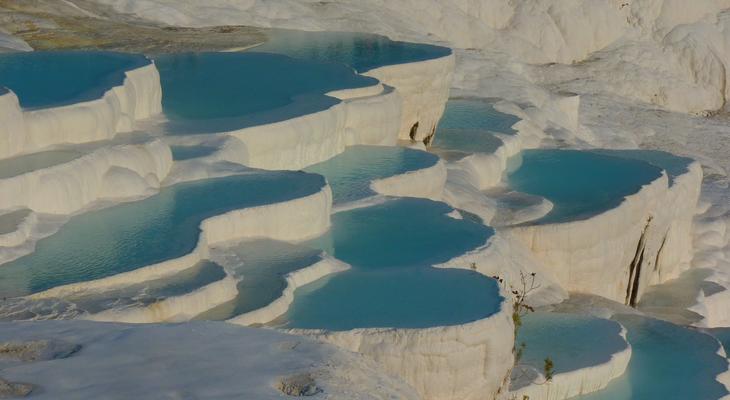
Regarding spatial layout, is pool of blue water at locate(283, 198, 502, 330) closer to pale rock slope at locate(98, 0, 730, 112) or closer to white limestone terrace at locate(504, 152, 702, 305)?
white limestone terrace at locate(504, 152, 702, 305)

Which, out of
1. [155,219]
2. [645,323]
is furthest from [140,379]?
[645,323]

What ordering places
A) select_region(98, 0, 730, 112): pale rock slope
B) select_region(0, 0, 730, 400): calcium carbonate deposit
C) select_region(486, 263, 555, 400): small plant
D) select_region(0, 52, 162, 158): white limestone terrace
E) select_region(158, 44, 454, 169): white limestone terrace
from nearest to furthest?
1. select_region(0, 0, 730, 400): calcium carbonate deposit
2. select_region(486, 263, 555, 400): small plant
3. select_region(0, 52, 162, 158): white limestone terrace
4. select_region(158, 44, 454, 169): white limestone terrace
5. select_region(98, 0, 730, 112): pale rock slope

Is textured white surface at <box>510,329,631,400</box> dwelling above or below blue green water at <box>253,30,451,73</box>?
below

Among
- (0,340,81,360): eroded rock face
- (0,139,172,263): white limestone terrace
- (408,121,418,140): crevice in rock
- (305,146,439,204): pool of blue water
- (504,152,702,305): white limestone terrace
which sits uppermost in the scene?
(0,340,81,360): eroded rock face

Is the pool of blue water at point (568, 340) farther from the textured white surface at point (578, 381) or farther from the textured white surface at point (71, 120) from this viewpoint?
the textured white surface at point (71, 120)

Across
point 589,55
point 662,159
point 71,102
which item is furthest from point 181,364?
point 589,55

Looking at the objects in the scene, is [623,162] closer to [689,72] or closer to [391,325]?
[391,325]

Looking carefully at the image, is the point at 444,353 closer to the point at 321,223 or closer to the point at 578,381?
the point at 578,381

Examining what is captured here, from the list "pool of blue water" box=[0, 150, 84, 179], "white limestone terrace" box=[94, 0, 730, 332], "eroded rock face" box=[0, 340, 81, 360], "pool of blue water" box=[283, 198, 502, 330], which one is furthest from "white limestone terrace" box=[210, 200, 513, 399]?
"white limestone terrace" box=[94, 0, 730, 332]

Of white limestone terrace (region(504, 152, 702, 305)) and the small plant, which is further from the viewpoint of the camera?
white limestone terrace (region(504, 152, 702, 305))
